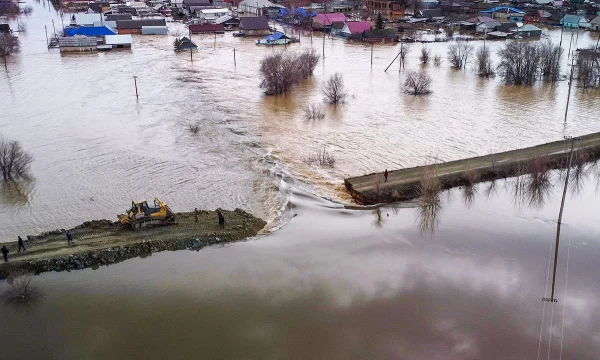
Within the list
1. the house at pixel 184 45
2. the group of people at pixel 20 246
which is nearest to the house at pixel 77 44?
the house at pixel 184 45

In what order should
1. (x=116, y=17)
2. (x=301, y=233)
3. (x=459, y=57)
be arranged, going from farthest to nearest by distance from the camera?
(x=116, y=17)
(x=459, y=57)
(x=301, y=233)

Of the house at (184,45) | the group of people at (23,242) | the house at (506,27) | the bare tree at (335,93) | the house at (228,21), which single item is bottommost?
the group of people at (23,242)

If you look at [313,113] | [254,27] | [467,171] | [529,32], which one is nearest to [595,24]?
[529,32]

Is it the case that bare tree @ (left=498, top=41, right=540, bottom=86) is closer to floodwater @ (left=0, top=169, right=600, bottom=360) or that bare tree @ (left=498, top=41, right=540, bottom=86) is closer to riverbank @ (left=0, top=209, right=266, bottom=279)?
floodwater @ (left=0, top=169, right=600, bottom=360)

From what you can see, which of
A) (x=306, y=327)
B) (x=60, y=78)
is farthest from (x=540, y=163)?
(x=60, y=78)

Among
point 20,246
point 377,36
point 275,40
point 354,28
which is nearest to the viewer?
point 20,246

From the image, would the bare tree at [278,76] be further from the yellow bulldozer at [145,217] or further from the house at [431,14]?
the house at [431,14]

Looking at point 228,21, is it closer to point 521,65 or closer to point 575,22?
point 521,65
